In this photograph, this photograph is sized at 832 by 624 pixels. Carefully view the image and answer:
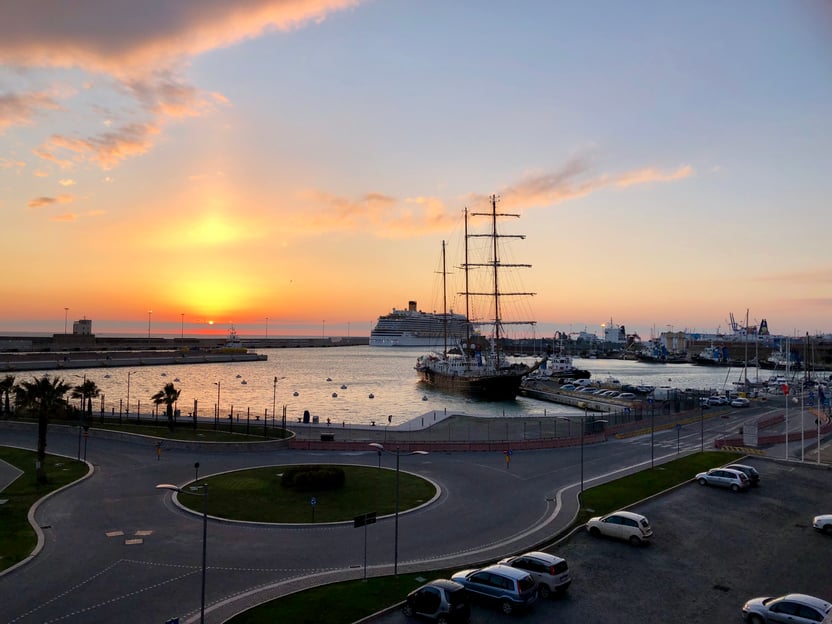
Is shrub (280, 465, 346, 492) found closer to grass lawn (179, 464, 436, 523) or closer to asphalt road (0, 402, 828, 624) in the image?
grass lawn (179, 464, 436, 523)

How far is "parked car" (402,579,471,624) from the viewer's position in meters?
14.0

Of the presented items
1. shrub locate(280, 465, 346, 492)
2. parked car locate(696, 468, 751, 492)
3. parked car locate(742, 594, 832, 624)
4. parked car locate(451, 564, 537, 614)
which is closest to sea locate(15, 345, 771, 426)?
shrub locate(280, 465, 346, 492)

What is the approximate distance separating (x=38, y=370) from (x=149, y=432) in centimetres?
10462

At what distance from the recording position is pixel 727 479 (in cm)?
2745

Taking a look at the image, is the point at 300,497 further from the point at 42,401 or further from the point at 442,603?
the point at 42,401

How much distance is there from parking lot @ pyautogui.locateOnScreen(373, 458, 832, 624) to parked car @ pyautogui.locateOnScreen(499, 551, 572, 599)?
0.33 meters

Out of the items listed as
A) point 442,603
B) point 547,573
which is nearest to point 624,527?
point 547,573

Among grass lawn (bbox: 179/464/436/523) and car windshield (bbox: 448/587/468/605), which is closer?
car windshield (bbox: 448/587/468/605)

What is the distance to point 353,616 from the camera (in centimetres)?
1466

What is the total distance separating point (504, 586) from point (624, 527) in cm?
750

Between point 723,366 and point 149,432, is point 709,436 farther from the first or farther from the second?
point 723,366

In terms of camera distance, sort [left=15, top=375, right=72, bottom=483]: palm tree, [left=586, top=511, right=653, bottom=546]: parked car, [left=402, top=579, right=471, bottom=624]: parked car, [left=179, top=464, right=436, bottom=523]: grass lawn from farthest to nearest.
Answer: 1. [left=15, top=375, right=72, bottom=483]: palm tree
2. [left=179, top=464, right=436, bottom=523]: grass lawn
3. [left=586, top=511, right=653, bottom=546]: parked car
4. [left=402, top=579, right=471, bottom=624]: parked car

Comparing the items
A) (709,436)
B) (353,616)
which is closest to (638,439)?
(709,436)

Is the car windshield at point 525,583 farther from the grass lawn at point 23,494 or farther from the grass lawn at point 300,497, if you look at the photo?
the grass lawn at point 23,494
